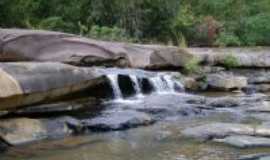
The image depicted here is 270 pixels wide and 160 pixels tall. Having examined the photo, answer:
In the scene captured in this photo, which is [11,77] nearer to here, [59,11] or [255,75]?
[255,75]

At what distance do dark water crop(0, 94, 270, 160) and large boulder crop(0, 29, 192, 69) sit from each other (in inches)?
153

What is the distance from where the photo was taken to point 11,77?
870 cm

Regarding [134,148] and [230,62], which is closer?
[134,148]

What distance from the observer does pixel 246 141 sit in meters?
8.00

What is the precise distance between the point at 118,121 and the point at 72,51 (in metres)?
3.94

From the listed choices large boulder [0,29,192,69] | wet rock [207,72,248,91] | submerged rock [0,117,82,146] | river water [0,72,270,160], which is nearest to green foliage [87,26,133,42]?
large boulder [0,29,192,69]

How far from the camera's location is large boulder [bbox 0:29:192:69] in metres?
12.5

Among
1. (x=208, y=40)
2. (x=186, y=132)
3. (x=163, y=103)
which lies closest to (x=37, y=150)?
(x=186, y=132)

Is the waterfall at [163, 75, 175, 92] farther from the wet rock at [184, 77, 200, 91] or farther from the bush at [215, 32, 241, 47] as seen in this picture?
the bush at [215, 32, 241, 47]

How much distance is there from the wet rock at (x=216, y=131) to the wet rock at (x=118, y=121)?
0.91m

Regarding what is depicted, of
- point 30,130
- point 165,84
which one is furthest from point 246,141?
point 165,84

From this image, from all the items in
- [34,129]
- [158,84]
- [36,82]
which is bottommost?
[158,84]

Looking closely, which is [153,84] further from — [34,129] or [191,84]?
[34,129]

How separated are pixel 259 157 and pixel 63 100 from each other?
13.9ft
